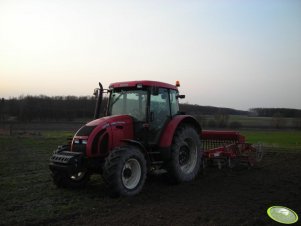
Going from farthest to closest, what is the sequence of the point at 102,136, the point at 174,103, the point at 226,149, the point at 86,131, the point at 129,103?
the point at 226,149, the point at 174,103, the point at 129,103, the point at 86,131, the point at 102,136

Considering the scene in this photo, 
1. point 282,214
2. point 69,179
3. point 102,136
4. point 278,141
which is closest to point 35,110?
point 278,141

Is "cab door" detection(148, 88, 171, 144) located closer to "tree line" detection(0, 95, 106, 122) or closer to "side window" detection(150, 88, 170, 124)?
"side window" detection(150, 88, 170, 124)

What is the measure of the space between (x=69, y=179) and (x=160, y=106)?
257 cm

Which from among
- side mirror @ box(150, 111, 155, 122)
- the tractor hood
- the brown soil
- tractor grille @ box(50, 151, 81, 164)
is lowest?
the brown soil

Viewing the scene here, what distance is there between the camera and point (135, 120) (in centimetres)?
759

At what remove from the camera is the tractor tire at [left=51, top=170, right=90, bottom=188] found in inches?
277

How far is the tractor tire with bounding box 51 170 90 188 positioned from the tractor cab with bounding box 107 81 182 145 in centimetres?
141

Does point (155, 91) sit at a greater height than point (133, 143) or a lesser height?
greater

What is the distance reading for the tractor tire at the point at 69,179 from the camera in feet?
23.1

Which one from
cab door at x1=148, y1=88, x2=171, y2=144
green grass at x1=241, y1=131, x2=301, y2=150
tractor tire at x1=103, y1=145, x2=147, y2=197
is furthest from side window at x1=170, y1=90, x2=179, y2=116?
green grass at x1=241, y1=131, x2=301, y2=150

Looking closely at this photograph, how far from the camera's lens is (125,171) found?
6707mm

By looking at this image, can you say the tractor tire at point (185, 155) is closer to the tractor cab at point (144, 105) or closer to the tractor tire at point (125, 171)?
the tractor cab at point (144, 105)

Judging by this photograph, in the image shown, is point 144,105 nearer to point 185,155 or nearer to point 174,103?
point 174,103

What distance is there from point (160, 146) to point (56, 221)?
3229mm
